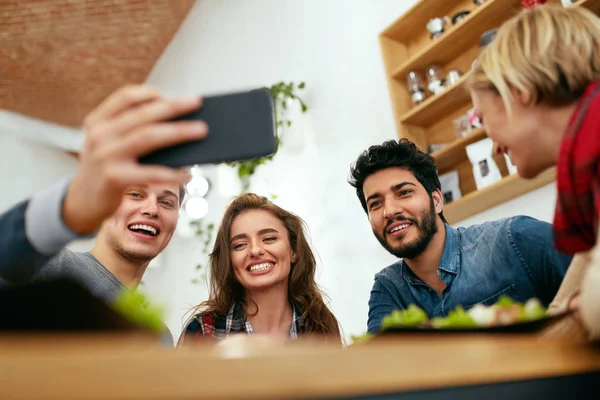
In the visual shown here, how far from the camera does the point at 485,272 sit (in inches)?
68.1

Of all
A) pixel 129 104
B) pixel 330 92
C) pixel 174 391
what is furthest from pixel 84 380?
pixel 330 92

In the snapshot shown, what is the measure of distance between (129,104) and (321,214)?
295 cm

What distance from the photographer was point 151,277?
5391 mm

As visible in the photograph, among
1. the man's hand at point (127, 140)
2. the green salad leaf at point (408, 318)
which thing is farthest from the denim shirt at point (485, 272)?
the man's hand at point (127, 140)

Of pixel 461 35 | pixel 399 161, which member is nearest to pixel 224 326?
pixel 399 161

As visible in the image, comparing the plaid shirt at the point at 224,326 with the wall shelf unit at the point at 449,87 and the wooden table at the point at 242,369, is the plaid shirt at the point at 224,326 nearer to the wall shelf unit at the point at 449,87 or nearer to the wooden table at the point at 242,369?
the wall shelf unit at the point at 449,87

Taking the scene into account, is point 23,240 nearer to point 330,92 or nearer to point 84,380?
point 84,380

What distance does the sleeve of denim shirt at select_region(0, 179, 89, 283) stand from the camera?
626 millimetres

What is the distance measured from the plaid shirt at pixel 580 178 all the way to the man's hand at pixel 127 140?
17.4 inches

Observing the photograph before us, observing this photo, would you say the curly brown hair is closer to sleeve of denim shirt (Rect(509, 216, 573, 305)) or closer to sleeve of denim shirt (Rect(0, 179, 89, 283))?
sleeve of denim shirt (Rect(509, 216, 573, 305))

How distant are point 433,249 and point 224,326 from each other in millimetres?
794

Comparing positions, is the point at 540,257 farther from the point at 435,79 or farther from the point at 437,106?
the point at 435,79

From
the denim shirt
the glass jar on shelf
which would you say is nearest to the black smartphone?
the denim shirt

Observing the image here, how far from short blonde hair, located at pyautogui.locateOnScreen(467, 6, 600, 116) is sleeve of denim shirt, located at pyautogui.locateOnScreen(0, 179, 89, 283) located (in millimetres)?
663
